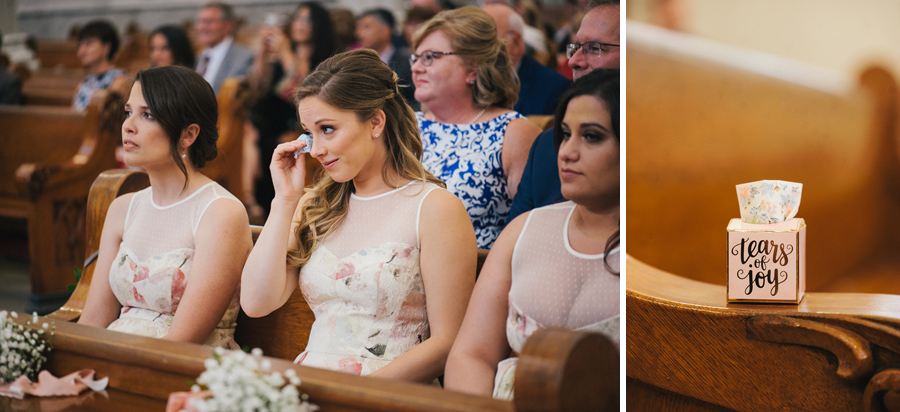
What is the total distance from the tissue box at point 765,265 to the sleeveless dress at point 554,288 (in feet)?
1.12

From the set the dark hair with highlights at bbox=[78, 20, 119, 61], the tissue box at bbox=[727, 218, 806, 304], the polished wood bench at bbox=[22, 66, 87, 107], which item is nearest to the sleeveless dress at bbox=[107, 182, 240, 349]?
the tissue box at bbox=[727, 218, 806, 304]

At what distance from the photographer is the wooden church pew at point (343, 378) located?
0.96 m

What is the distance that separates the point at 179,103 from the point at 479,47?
101 centimetres

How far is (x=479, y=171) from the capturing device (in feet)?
7.74

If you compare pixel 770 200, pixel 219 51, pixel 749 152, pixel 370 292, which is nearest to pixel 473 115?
pixel 370 292

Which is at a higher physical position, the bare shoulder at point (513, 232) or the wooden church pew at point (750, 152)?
the bare shoulder at point (513, 232)

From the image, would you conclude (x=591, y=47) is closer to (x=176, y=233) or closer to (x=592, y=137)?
(x=592, y=137)

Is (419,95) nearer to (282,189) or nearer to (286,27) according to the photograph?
(282,189)

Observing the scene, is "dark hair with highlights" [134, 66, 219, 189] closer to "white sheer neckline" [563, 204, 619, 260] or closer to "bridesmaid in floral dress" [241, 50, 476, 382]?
"bridesmaid in floral dress" [241, 50, 476, 382]

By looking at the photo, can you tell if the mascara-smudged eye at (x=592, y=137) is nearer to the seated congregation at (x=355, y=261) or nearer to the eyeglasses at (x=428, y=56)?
the seated congregation at (x=355, y=261)

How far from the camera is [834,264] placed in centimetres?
335

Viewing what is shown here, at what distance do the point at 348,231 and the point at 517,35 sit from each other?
71.5 inches

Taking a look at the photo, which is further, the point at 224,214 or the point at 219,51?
the point at 219,51

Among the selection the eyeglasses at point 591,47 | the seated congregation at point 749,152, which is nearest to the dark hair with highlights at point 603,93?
the eyeglasses at point 591,47
